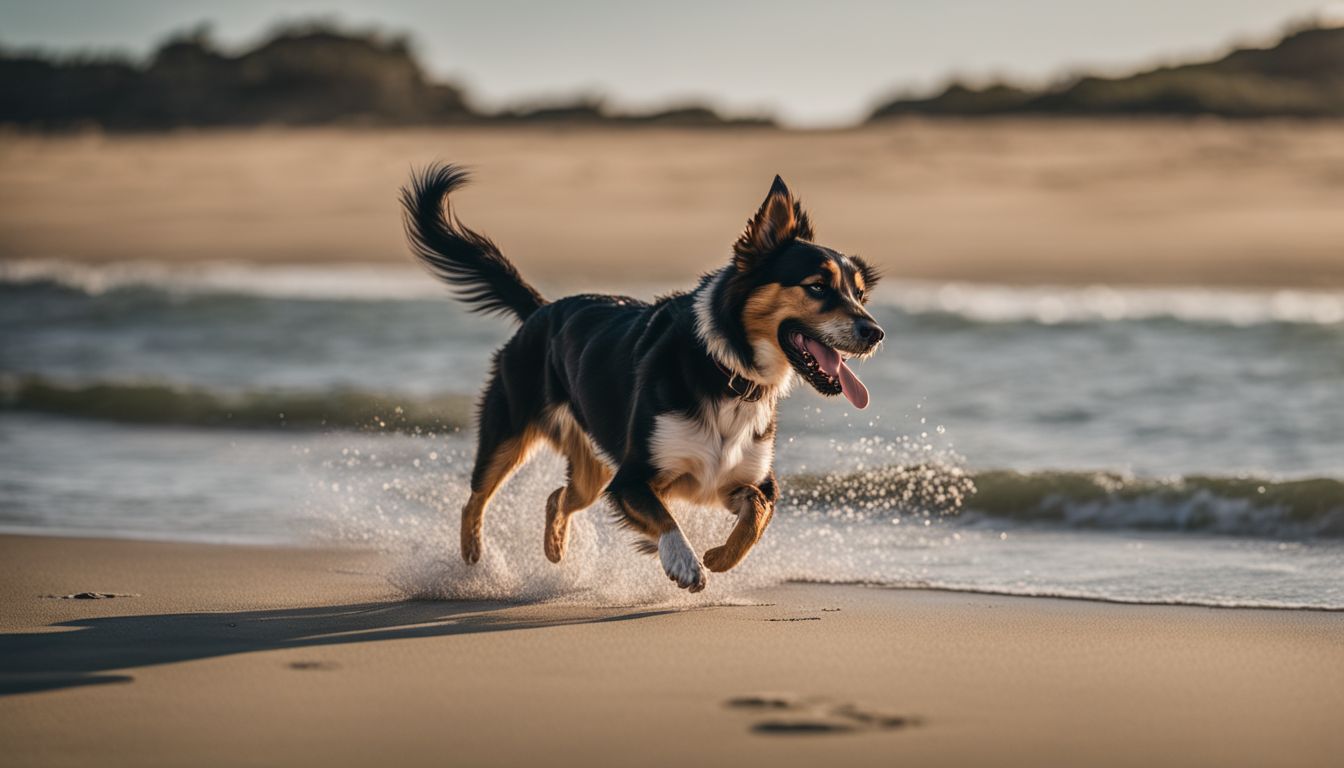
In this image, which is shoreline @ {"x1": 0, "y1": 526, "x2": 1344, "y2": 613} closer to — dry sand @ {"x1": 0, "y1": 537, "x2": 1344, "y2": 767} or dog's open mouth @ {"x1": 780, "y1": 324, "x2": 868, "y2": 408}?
dry sand @ {"x1": 0, "y1": 537, "x2": 1344, "y2": 767}

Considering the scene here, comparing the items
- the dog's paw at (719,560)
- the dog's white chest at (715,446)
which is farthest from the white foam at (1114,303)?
the dog's paw at (719,560)

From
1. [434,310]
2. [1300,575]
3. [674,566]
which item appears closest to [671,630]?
[674,566]

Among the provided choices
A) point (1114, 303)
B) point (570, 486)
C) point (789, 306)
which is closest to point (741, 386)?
point (789, 306)

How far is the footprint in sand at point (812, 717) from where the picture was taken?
4.54 metres

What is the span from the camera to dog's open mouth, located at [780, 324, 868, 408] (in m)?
6.24

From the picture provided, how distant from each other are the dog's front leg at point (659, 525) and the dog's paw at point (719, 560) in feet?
0.48

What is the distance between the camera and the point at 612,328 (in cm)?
703

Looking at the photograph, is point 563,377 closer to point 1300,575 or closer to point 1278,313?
point 1300,575

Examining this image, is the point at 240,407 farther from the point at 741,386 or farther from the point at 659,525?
the point at 741,386

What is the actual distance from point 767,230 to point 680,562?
4.48ft

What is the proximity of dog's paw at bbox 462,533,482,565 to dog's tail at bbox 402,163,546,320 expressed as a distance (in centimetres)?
125

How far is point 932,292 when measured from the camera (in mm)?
20688

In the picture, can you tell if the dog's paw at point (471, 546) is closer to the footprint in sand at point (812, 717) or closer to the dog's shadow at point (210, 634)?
the dog's shadow at point (210, 634)

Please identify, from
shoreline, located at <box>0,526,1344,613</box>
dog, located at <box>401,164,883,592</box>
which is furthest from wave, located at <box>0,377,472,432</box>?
dog, located at <box>401,164,883,592</box>
